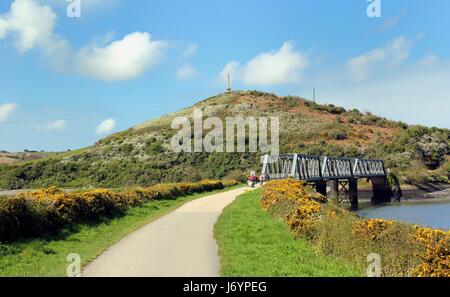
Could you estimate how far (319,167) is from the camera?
55.8 meters

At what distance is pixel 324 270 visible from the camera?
12.0 metres

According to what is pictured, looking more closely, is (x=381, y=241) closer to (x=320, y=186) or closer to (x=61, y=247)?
(x=61, y=247)

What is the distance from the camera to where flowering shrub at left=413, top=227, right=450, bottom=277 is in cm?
1053

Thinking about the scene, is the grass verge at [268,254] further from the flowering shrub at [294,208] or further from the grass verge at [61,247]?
the grass verge at [61,247]

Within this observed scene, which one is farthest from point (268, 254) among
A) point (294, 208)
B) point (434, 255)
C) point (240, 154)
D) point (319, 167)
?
point (240, 154)

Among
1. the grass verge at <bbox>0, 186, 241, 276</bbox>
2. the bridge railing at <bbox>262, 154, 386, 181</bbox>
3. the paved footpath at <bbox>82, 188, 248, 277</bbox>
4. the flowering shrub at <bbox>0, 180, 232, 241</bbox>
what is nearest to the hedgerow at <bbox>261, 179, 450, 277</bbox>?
the paved footpath at <bbox>82, 188, 248, 277</bbox>

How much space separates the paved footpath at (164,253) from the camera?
1155cm

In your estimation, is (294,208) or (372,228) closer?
(372,228)

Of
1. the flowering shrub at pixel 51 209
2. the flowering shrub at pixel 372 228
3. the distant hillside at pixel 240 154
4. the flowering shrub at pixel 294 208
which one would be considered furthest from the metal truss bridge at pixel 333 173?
the flowering shrub at pixel 372 228

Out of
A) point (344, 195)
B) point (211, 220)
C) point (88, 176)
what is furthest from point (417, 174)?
point (211, 220)

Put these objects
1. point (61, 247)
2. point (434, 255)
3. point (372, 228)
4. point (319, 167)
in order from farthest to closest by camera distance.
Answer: point (319, 167), point (61, 247), point (372, 228), point (434, 255)

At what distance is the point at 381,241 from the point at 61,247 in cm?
958

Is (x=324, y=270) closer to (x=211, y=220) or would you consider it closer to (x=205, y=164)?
(x=211, y=220)
